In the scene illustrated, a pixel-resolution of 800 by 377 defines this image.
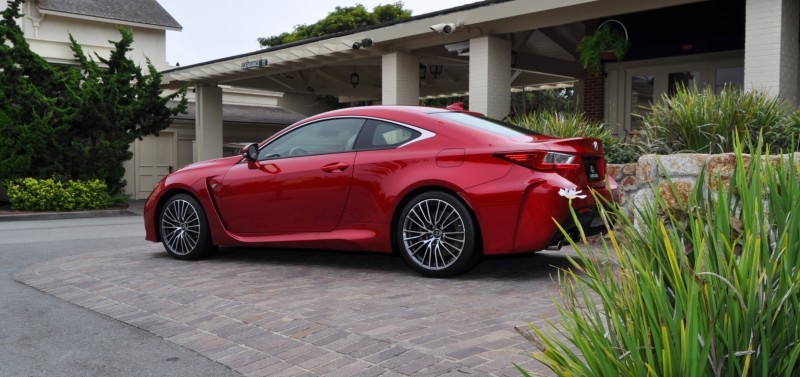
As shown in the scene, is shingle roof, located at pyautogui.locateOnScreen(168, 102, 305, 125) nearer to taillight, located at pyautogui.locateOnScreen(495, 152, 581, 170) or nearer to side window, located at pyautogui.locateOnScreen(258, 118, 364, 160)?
side window, located at pyautogui.locateOnScreen(258, 118, 364, 160)

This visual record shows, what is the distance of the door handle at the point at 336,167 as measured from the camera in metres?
6.50

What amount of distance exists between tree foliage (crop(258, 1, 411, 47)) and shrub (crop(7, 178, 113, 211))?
2625cm

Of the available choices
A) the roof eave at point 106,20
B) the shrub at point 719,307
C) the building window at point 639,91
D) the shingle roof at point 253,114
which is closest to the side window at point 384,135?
the shrub at point 719,307

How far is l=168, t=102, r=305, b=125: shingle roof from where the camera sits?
1141 inches

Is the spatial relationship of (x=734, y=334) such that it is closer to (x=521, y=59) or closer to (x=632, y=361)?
(x=632, y=361)

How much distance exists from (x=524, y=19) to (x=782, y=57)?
15.9 feet

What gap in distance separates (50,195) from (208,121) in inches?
235

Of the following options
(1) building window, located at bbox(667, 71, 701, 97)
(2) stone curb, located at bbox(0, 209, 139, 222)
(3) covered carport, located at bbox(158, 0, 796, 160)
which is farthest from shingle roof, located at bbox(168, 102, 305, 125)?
(1) building window, located at bbox(667, 71, 701, 97)

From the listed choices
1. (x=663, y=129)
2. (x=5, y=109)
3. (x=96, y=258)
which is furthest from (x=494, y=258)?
(x=5, y=109)

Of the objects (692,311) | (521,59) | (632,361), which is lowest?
(632,361)

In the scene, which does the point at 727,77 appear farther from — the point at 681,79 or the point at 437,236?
the point at 437,236

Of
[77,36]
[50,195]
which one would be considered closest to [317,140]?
[50,195]

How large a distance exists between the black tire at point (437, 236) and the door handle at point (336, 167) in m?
0.74

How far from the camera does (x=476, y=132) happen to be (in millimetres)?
6090
